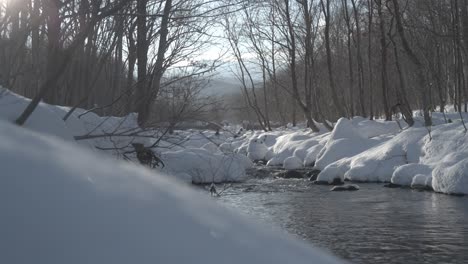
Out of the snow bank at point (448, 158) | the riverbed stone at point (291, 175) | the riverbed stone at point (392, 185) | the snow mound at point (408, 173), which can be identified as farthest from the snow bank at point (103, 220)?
the riverbed stone at point (291, 175)

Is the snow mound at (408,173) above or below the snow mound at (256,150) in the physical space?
below

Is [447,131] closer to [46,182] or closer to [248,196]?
[248,196]

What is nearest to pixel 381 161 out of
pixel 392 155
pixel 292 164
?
pixel 392 155

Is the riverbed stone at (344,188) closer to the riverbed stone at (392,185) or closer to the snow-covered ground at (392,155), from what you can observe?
the riverbed stone at (392,185)

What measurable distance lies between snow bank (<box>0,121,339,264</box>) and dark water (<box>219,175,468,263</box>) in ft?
16.1

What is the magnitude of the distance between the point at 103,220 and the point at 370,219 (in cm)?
774

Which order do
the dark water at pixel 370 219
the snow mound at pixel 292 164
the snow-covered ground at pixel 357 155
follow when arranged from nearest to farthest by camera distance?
the dark water at pixel 370 219
the snow-covered ground at pixel 357 155
the snow mound at pixel 292 164

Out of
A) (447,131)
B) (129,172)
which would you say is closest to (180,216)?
(129,172)

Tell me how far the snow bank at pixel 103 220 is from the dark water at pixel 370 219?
490cm

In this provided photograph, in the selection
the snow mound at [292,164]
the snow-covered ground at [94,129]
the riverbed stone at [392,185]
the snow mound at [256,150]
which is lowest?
the riverbed stone at [392,185]

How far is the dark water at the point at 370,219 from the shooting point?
662 cm

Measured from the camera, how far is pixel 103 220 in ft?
4.72

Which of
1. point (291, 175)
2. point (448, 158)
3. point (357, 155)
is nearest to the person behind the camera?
point (448, 158)

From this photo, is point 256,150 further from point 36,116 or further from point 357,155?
point 36,116
